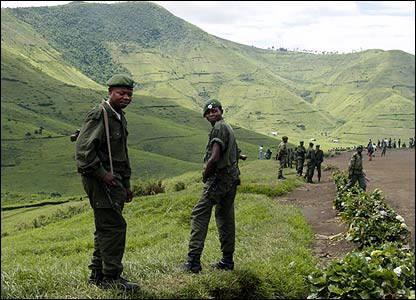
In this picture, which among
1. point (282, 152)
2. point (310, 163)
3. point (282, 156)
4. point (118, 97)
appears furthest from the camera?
point (310, 163)

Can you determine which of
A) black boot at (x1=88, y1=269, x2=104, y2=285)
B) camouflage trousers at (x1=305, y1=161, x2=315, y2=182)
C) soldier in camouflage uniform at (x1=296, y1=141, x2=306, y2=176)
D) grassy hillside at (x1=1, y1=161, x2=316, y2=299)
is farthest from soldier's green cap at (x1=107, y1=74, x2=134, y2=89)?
soldier in camouflage uniform at (x1=296, y1=141, x2=306, y2=176)

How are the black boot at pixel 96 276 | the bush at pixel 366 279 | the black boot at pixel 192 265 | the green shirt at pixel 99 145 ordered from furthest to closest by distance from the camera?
the black boot at pixel 192 265, the bush at pixel 366 279, the black boot at pixel 96 276, the green shirt at pixel 99 145

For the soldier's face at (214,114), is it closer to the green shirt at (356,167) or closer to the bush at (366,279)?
the bush at (366,279)

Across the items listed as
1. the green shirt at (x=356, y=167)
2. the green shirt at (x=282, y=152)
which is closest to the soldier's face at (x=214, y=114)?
the green shirt at (x=356, y=167)

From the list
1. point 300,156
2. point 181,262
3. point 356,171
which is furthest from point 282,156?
point 181,262

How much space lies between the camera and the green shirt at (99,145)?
620 centimetres

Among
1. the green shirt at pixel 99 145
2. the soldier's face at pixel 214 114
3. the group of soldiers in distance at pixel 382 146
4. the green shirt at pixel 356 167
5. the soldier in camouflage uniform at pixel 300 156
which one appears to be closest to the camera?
the green shirt at pixel 99 145

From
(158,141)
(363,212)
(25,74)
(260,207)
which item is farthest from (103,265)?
(25,74)

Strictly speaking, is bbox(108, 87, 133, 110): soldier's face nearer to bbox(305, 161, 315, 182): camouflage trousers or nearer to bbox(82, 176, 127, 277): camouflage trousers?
bbox(82, 176, 127, 277): camouflage trousers

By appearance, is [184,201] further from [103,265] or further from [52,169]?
[52,169]

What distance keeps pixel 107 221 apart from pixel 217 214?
2272mm

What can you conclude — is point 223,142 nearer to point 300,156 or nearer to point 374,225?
point 374,225

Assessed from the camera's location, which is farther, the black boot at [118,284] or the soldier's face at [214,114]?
the soldier's face at [214,114]

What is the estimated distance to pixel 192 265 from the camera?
7.79 meters
